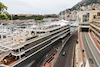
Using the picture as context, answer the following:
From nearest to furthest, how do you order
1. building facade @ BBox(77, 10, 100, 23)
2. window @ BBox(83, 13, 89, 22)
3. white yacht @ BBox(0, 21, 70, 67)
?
white yacht @ BBox(0, 21, 70, 67) < building facade @ BBox(77, 10, 100, 23) < window @ BBox(83, 13, 89, 22)

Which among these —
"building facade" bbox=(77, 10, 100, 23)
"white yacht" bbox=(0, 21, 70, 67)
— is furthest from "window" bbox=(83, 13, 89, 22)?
"white yacht" bbox=(0, 21, 70, 67)

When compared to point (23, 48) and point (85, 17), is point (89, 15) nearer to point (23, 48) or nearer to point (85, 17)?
point (85, 17)

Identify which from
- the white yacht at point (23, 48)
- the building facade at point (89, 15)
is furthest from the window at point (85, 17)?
the white yacht at point (23, 48)

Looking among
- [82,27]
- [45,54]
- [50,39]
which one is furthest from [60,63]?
[82,27]

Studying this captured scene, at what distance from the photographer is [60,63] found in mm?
20297

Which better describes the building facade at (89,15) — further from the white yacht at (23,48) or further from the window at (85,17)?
the white yacht at (23,48)

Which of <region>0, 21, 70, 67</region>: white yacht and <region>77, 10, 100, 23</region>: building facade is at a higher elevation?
<region>77, 10, 100, 23</region>: building facade

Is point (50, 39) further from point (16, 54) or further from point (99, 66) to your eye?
point (99, 66)

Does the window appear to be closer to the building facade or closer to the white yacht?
the building facade

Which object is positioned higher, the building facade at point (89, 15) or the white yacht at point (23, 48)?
the building facade at point (89, 15)

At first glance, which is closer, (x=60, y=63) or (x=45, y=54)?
(x=60, y=63)

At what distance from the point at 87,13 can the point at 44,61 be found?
3599 cm

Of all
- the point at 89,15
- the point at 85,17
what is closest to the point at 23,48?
the point at 85,17

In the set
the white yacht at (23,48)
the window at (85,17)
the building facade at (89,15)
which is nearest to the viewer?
the white yacht at (23,48)
